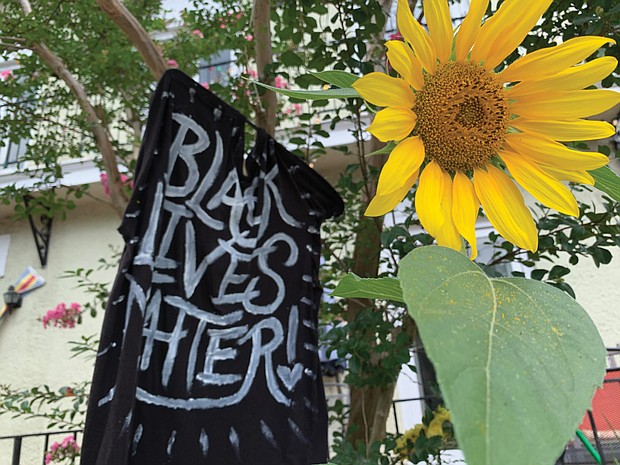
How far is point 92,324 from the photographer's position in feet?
11.4

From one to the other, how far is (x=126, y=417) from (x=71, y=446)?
4.22 ft

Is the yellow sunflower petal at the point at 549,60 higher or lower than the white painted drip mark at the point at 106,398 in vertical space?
higher

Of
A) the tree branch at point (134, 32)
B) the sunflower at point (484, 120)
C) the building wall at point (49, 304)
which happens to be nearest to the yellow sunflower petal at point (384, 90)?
the sunflower at point (484, 120)

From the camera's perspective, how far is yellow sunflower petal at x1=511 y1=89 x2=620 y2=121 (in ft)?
1.00

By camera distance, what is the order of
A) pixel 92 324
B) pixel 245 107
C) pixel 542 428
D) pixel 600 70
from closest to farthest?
pixel 542 428
pixel 600 70
pixel 245 107
pixel 92 324

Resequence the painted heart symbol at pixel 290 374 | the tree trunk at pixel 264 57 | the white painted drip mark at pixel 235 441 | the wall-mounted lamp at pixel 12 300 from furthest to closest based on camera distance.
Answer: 1. the wall-mounted lamp at pixel 12 300
2. the tree trunk at pixel 264 57
3. the painted heart symbol at pixel 290 374
4. the white painted drip mark at pixel 235 441

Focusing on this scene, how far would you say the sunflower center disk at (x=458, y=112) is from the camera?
326 mm

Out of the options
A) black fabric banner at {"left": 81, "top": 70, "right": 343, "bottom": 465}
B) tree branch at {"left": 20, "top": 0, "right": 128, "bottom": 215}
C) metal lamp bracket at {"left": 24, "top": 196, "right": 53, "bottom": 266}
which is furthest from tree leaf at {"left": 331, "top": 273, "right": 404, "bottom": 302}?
metal lamp bracket at {"left": 24, "top": 196, "right": 53, "bottom": 266}

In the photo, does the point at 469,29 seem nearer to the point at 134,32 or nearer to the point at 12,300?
the point at 134,32

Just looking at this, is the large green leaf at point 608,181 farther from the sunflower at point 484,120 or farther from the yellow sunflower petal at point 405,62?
the yellow sunflower petal at point 405,62

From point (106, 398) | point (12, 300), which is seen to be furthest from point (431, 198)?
point (12, 300)

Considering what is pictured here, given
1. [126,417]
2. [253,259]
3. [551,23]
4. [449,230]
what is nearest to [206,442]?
[126,417]

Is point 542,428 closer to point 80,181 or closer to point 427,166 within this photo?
point 427,166

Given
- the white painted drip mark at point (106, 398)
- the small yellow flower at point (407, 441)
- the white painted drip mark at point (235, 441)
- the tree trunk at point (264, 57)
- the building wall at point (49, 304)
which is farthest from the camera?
the building wall at point (49, 304)
